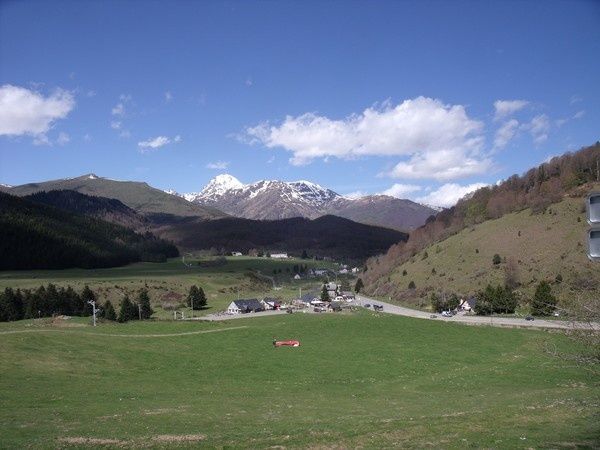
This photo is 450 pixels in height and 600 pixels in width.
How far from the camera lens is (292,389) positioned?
31812 mm

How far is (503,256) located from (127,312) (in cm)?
8440

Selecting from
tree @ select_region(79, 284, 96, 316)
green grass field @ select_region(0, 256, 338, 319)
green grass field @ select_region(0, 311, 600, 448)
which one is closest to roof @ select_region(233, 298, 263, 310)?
green grass field @ select_region(0, 256, 338, 319)

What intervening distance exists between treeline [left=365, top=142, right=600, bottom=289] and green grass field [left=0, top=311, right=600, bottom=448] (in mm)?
95268

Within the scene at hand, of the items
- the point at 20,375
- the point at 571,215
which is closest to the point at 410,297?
the point at 571,215

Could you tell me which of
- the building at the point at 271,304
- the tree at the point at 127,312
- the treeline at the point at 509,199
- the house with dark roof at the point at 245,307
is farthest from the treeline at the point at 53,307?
the treeline at the point at 509,199

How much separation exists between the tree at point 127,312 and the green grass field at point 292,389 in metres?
20.2

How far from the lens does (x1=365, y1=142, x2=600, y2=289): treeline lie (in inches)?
5527

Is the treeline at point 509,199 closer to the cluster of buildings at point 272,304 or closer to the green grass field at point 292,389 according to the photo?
the cluster of buildings at point 272,304

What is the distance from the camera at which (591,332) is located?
14789 mm

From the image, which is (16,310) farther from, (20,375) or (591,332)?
(591,332)

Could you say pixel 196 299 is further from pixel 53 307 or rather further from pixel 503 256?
pixel 503 256

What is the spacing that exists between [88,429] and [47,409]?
5461 mm

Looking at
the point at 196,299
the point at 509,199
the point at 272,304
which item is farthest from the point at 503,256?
the point at 196,299

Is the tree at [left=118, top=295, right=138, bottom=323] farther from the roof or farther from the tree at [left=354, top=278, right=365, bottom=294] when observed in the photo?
the tree at [left=354, top=278, right=365, bottom=294]
